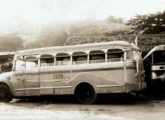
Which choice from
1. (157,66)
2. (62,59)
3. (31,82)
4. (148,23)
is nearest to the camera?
(62,59)

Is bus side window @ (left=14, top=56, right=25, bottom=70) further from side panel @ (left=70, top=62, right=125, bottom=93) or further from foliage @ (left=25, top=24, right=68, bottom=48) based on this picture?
foliage @ (left=25, top=24, right=68, bottom=48)

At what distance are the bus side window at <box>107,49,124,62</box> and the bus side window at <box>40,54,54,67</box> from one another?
2567 millimetres

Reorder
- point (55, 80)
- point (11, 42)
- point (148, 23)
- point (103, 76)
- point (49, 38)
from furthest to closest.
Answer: point (11, 42)
point (49, 38)
point (148, 23)
point (55, 80)
point (103, 76)

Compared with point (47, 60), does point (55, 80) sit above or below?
below

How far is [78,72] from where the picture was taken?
11.1 m

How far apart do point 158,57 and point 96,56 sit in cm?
462

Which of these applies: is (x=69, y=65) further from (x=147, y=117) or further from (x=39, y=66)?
(x=147, y=117)

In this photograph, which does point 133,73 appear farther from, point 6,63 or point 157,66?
point 6,63

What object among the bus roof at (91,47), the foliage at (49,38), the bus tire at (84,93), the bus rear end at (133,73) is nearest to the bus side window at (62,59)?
the bus roof at (91,47)

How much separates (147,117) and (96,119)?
63.4 inches

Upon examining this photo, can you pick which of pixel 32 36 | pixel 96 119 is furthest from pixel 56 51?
pixel 32 36

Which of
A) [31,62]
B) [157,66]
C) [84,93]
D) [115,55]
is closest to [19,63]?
[31,62]

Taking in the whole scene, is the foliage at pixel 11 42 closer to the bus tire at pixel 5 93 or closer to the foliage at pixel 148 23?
the foliage at pixel 148 23

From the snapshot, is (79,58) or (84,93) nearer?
(84,93)
